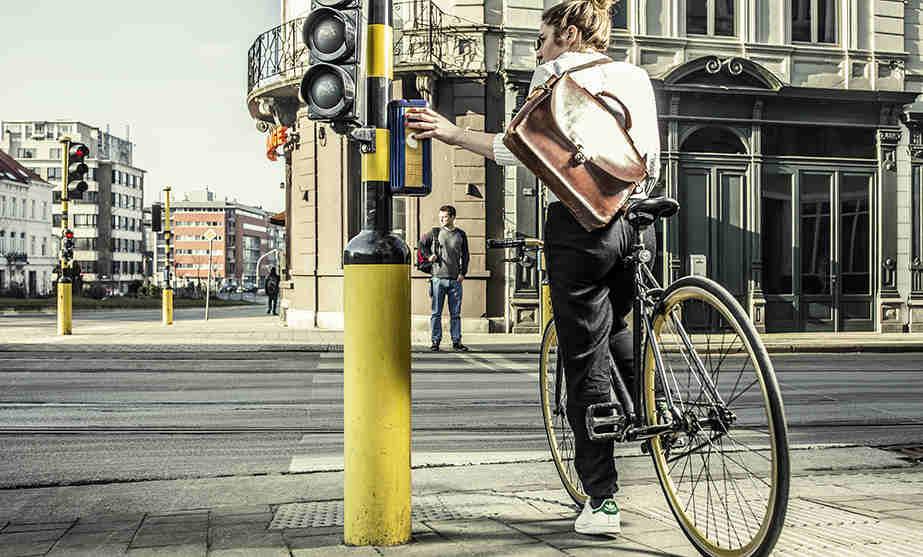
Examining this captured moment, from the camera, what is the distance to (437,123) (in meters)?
3.71

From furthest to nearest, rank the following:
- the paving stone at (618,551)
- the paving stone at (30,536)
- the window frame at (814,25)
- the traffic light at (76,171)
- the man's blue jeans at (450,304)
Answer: the window frame at (814,25) < the traffic light at (76,171) < the man's blue jeans at (450,304) < the paving stone at (30,536) < the paving stone at (618,551)

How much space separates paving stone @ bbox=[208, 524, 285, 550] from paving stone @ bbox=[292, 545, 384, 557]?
19 centimetres

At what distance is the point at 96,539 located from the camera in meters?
4.02

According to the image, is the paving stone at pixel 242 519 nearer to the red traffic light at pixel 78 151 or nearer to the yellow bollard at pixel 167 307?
the red traffic light at pixel 78 151

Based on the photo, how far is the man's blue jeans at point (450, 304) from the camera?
16.4 meters

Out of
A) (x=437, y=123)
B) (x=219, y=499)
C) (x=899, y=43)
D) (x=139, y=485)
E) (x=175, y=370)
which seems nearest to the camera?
(x=437, y=123)

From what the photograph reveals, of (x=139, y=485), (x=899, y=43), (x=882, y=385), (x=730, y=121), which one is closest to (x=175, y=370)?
(x=139, y=485)

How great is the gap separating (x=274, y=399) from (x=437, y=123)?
6.02 metres

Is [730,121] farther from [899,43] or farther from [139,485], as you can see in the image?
[139,485]

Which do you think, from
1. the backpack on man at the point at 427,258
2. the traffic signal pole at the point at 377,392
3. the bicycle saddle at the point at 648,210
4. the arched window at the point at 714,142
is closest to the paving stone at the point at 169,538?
the traffic signal pole at the point at 377,392

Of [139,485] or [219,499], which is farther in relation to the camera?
[139,485]

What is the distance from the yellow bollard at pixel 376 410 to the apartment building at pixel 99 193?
457ft

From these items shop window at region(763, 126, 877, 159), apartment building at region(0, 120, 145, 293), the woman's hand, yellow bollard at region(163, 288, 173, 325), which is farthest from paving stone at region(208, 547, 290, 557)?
apartment building at region(0, 120, 145, 293)

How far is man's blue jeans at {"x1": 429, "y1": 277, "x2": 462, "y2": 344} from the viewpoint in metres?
16.4
